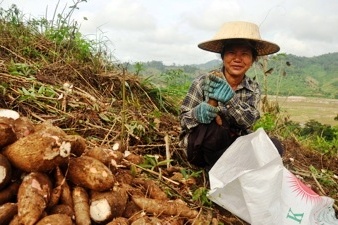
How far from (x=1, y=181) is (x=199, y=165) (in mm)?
1325

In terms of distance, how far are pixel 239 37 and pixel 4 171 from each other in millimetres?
1430

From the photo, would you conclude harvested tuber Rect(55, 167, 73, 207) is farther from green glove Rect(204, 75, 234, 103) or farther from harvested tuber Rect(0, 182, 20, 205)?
green glove Rect(204, 75, 234, 103)

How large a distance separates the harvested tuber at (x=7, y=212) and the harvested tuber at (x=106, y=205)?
27 centimetres

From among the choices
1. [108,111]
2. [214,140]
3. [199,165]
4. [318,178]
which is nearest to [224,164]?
[214,140]

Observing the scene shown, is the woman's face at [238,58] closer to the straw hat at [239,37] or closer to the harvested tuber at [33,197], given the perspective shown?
the straw hat at [239,37]

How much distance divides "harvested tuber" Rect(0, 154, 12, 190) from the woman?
105 cm

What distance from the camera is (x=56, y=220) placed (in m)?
1.32

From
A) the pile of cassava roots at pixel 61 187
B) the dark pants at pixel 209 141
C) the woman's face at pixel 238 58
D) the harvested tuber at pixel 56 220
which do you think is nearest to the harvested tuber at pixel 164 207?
the pile of cassava roots at pixel 61 187

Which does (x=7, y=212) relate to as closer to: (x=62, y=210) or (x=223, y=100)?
(x=62, y=210)

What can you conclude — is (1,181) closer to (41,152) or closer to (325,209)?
(41,152)

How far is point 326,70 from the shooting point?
2076 inches

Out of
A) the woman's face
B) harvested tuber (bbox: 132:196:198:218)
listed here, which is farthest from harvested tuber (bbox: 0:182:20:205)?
the woman's face

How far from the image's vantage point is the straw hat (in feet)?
7.32

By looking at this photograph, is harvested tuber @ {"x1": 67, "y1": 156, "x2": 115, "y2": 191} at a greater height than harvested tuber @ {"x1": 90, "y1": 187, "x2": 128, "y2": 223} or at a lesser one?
greater
